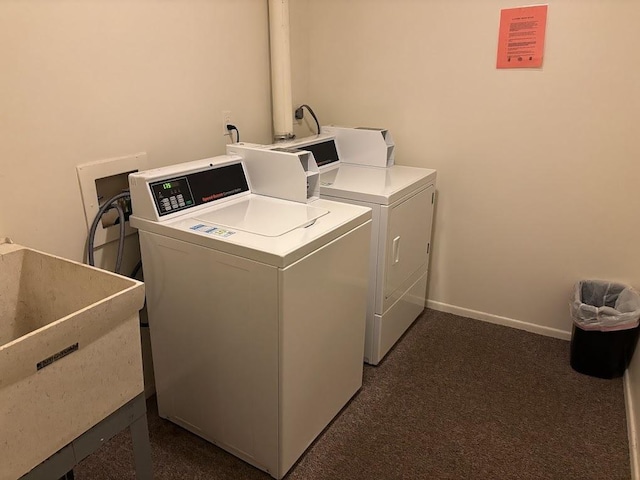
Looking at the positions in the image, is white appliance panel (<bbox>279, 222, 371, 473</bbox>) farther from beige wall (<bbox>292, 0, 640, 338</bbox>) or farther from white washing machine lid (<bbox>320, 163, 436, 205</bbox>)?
beige wall (<bbox>292, 0, 640, 338</bbox>)

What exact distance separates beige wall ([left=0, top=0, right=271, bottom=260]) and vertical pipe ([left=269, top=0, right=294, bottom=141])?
0.54ft

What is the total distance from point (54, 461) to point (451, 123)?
2378mm

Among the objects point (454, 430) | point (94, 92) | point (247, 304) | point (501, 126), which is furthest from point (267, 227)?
point (501, 126)

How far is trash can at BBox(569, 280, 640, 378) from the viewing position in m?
2.25

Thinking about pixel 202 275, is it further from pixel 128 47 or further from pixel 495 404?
pixel 495 404

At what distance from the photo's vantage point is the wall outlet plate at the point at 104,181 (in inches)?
70.1

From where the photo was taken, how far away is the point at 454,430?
204cm

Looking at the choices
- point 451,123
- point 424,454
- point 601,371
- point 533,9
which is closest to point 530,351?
point 601,371

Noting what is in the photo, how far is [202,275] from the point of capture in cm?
170

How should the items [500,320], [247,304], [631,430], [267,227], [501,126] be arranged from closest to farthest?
[247,304], [267,227], [631,430], [501,126], [500,320]

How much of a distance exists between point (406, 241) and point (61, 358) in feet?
5.67

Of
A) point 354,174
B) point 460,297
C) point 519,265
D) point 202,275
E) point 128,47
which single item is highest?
point 128,47

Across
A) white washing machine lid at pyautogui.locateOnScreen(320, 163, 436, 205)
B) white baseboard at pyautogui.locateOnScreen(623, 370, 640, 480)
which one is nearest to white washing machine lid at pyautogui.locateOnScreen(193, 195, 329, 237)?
white washing machine lid at pyautogui.locateOnScreen(320, 163, 436, 205)

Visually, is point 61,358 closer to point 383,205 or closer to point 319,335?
point 319,335
